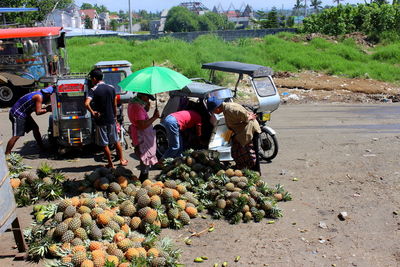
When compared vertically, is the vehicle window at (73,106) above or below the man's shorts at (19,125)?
above

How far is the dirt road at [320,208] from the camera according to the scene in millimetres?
5203

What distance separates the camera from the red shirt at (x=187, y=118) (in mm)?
7777

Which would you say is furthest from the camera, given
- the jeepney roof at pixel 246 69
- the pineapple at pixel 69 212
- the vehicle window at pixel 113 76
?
the vehicle window at pixel 113 76

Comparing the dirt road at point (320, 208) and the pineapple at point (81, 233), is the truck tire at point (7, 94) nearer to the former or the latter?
the dirt road at point (320, 208)

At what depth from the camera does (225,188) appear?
6410 millimetres

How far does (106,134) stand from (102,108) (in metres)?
0.48

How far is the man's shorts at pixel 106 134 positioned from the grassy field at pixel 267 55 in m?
12.3

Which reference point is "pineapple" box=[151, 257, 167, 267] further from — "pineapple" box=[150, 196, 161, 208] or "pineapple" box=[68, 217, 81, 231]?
"pineapple" box=[150, 196, 161, 208]

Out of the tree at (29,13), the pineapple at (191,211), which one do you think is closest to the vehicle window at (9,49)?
the pineapple at (191,211)

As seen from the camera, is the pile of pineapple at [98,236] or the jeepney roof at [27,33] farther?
the jeepney roof at [27,33]

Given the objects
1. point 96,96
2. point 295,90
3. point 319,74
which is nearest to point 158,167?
point 96,96

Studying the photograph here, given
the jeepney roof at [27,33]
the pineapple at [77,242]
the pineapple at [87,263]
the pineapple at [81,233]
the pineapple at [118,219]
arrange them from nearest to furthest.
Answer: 1. the pineapple at [87,263]
2. the pineapple at [77,242]
3. the pineapple at [81,233]
4. the pineapple at [118,219]
5. the jeepney roof at [27,33]

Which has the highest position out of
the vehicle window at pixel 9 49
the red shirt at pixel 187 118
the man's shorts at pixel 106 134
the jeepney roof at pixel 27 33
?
the jeepney roof at pixel 27 33

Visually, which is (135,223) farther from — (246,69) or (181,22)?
(181,22)
